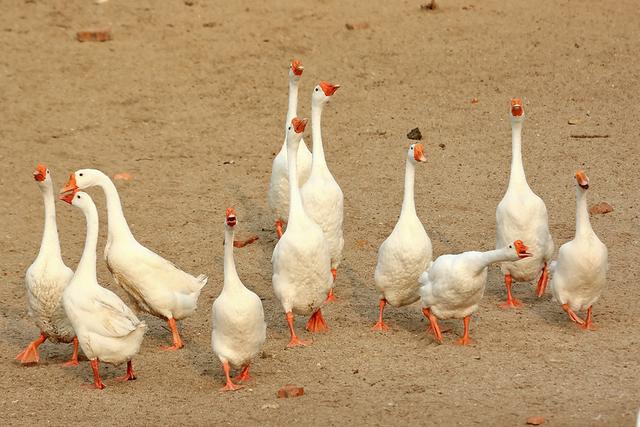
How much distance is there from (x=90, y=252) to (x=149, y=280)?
648mm

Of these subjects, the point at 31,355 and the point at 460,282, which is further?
the point at 31,355

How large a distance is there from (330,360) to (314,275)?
0.71 meters

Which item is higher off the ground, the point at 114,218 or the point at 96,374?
the point at 114,218

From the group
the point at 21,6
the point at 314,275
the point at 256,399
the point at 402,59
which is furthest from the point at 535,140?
the point at 21,6

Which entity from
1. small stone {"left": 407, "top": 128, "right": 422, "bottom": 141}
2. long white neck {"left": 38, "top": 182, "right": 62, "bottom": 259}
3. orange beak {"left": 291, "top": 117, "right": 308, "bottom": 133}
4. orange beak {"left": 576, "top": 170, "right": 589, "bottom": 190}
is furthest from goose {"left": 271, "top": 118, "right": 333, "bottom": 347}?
small stone {"left": 407, "top": 128, "right": 422, "bottom": 141}

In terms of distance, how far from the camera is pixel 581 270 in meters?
9.56

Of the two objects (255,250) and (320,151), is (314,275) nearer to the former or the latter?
(320,151)

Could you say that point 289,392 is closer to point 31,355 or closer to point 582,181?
point 31,355

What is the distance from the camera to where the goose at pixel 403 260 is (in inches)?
386

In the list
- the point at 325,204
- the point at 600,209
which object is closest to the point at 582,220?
the point at 325,204

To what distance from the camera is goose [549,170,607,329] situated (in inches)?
377

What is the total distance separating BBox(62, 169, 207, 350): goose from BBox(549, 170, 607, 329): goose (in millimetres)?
2799

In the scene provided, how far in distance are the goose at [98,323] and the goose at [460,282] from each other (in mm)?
2149

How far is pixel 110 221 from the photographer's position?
9.96 metres
